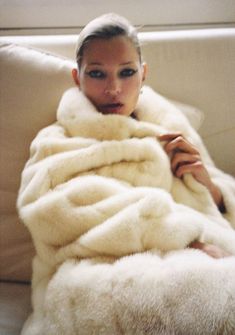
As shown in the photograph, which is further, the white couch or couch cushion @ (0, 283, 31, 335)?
the white couch

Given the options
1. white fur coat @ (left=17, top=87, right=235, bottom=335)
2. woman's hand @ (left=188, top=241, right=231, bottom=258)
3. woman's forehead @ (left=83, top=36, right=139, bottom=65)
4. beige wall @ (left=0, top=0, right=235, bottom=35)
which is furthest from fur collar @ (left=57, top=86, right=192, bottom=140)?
beige wall @ (left=0, top=0, right=235, bottom=35)

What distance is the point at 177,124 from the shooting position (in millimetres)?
996

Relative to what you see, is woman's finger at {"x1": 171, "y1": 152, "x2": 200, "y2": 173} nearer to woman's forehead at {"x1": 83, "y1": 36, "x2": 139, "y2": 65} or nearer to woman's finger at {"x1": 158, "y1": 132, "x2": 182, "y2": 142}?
woman's finger at {"x1": 158, "y1": 132, "x2": 182, "y2": 142}

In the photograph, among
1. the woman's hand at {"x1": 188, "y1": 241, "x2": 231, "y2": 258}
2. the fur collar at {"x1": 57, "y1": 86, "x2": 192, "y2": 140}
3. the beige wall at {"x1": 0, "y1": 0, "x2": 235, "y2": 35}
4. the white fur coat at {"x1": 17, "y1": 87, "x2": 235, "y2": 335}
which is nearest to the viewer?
the white fur coat at {"x1": 17, "y1": 87, "x2": 235, "y2": 335}

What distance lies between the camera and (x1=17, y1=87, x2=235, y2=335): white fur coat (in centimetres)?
58

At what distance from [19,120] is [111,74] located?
1.02 ft

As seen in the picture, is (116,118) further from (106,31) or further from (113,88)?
(106,31)

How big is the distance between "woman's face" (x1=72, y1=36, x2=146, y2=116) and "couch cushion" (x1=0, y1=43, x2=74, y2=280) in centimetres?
14

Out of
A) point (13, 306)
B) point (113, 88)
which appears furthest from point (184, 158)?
point (13, 306)

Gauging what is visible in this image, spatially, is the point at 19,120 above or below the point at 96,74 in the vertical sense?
below

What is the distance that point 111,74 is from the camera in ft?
2.95

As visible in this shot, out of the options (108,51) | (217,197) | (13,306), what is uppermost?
(108,51)

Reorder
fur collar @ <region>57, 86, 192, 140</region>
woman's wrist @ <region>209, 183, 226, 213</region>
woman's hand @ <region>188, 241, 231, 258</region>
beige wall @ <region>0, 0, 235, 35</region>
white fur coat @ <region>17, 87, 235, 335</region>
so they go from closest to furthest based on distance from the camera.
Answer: white fur coat @ <region>17, 87, 235, 335</region> → woman's hand @ <region>188, 241, 231, 258</region> → fur collar @ <region>57, 86, 192, 140</region> → woman's wrist @ <region>209, 183, 226, 213</region> → beige wall @ <region>0, 0, 235, 35</region>

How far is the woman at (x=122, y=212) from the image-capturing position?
0.59 metres
